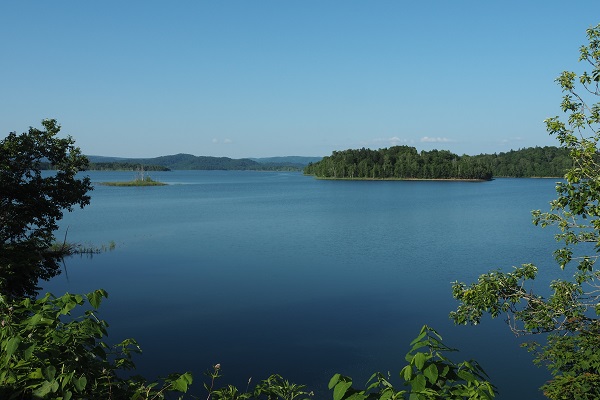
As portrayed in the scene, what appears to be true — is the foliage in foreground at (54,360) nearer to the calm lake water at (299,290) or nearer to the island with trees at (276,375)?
the island with trees at (276,375)

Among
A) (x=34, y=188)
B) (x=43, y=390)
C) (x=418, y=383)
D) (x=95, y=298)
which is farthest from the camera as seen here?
(x=34, y=188)

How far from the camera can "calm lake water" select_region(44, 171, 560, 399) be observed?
17062 millimetres

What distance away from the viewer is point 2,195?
1847cm

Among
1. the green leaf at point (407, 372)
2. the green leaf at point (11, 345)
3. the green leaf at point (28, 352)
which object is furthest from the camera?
the green leaf at point (407, 372)

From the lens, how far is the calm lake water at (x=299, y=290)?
17062mm

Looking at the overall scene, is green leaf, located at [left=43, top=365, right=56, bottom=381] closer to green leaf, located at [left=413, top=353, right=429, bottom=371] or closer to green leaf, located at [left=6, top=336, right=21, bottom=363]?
green leaf, located at [left=6, top=336, right=21, bottom=363]

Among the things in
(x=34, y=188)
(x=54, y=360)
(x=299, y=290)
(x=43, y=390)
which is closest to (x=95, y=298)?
(x=54, y=360)

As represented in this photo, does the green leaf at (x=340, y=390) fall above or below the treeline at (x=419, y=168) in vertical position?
below

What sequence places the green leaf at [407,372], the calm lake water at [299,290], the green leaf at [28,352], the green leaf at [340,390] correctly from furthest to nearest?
1. the calm lake water at [299,290]
2. the green leaf at [407,372]
3. the green leaf at [340,390]
4. the green leaf at [28,352]

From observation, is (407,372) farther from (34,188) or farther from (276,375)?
(34,188)

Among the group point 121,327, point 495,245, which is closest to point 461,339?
point 121,327

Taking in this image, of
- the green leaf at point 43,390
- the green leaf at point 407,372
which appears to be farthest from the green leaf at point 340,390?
the green leaf at point 43,390

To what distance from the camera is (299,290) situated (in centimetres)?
2620

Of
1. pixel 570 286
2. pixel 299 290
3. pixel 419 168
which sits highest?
pixel 419 168
